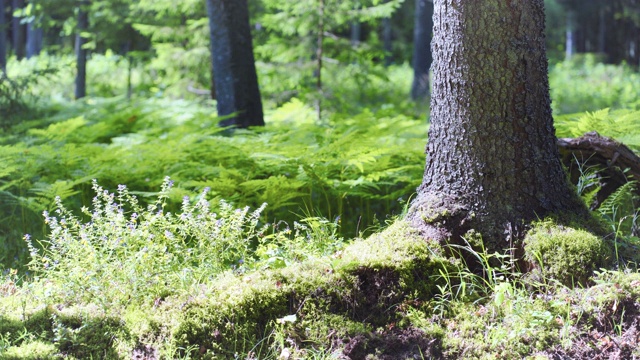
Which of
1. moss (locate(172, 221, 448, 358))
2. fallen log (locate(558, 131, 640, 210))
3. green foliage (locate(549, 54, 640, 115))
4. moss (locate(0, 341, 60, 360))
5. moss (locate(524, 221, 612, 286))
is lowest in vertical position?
moss (locate(0, 341, 60, 360))

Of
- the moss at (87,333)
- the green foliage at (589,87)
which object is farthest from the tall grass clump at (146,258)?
the green foliage at (589,87)

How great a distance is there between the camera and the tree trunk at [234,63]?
25.3 ft

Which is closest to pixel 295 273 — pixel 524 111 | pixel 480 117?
pixel 480 117

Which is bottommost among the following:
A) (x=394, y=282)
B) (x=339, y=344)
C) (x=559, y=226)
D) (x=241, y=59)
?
(x=339, y=344)

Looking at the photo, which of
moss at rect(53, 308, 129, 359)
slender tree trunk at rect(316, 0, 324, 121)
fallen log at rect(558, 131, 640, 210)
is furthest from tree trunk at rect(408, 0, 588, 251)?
slender tree trunk at rect(316, 0, 324, 121)

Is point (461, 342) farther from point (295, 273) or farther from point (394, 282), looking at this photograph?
point (295, 273)

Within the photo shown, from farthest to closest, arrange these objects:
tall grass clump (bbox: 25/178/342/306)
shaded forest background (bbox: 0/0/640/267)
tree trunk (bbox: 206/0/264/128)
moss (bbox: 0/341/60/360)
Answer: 1. tree trunk (bbox: 206/0/264/128)
2. shaded forest background (bbox: 0/0/640/267)
3. tall grass clump (bbox: 25/178/342/306)
4. moss (bbox: 0/341/60/360)

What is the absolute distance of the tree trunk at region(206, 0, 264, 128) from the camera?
7.70 meters

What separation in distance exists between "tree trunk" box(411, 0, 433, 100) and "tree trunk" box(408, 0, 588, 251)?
1198 centimetres

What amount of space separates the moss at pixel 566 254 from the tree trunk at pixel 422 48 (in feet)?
40.4

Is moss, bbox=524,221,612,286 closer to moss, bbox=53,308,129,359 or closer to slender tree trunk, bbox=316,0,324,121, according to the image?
moss, bbox=53,308,129,359

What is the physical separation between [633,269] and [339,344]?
6.36 feet

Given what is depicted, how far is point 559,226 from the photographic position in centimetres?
388

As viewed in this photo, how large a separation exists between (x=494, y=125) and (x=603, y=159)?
197cm
